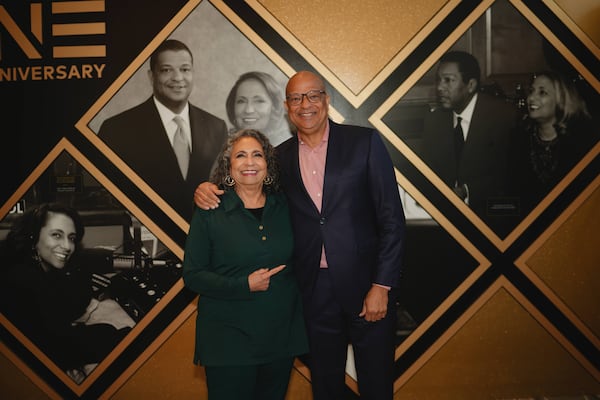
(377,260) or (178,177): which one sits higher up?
(178,177)

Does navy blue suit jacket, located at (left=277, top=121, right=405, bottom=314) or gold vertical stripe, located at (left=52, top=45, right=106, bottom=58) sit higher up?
gold vertical stripe, located at (left=52, top=45, right=106, bottom=58)

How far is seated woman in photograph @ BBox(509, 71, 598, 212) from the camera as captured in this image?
2.33 m

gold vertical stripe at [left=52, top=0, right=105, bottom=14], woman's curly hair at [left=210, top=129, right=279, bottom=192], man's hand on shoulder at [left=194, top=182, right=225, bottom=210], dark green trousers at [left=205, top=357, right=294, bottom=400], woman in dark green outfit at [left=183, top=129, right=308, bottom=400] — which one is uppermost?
gold vertical stripe at [left=52, top=0, right=105, bottom=14]

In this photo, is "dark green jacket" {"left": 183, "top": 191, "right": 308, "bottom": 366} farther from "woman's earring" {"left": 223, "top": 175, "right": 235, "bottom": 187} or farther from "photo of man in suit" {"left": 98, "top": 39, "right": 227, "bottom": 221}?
"photo of man in suit" {"left": 98, "top": 39, "right": 227, "bottom": 221}

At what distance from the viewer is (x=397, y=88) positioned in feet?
7.59

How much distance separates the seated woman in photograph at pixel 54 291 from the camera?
2408 mm

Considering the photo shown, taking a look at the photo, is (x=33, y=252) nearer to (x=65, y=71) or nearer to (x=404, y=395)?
(x=65, y=71)

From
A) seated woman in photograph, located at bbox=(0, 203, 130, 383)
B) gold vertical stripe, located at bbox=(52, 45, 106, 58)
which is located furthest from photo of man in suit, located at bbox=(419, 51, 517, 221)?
seated woman in photograph, located at bbox=(0, 203, 130, 383)

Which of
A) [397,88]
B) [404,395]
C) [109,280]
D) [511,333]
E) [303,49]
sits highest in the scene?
[303,49]

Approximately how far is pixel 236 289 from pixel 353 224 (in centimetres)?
51

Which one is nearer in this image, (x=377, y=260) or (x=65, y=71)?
(x=377, y=260)

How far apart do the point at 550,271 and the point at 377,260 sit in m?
1.26

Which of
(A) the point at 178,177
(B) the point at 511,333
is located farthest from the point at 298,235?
(B) the point at 511,333

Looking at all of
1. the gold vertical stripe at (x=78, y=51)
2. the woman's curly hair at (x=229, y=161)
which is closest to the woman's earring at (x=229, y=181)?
the woman's curly hair at (x=229, y=161)
